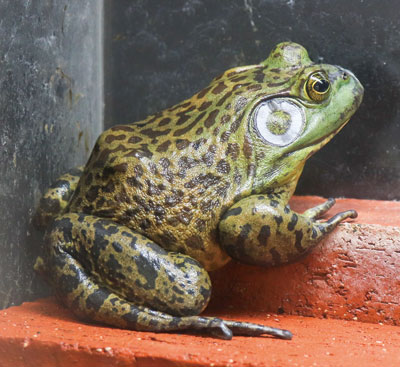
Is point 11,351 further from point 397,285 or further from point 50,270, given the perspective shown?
point 397,285

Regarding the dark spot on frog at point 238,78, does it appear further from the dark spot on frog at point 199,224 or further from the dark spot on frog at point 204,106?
the dark spot on frog at point 199,224

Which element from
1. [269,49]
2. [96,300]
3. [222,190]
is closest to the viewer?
[96,300]

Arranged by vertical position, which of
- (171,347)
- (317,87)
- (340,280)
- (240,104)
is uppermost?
(317,87)

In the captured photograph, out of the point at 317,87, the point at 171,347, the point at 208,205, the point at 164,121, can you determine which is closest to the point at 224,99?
the point at 164,121

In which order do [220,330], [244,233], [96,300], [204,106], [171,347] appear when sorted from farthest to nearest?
[204,106] → [244,233] → [96,300] → [220,330] → [171,347]

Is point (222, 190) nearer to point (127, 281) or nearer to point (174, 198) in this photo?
point (174, 198)

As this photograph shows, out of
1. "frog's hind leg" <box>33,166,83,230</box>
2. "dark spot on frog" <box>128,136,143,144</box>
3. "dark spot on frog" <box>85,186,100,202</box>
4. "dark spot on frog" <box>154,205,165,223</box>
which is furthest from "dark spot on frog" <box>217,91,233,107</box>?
"frog's hind leg" <box>33,166,83,230</box>
